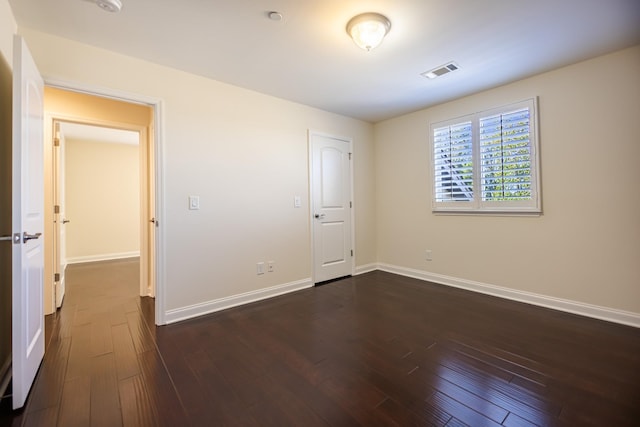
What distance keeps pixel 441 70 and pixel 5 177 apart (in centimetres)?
368

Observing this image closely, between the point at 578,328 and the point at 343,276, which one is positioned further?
the point at 343,276

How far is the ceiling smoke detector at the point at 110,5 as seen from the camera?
183 centimetres

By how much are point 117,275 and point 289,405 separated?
448 centimetres

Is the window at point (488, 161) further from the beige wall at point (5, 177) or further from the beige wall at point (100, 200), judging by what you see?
the beige wall at point (100, 200)

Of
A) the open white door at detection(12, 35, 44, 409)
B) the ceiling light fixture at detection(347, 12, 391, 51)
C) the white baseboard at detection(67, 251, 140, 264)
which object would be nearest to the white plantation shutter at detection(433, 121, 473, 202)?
the ceiling light fixture at detection(347, 12, 391, 51)

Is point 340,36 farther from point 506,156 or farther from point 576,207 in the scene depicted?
point 576,207

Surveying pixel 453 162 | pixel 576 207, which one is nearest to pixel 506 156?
pixel 453 162

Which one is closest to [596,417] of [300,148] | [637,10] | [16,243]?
[637,10]

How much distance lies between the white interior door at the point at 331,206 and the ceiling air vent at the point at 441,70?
1564mm

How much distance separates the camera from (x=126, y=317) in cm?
289

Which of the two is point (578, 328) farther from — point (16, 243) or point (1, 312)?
point (1, 312)

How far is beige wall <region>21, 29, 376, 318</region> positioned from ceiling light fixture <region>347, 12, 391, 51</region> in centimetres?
162

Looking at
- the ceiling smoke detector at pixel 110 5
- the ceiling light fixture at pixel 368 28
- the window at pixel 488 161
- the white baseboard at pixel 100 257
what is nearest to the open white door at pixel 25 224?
the ceiling smoke detector at pixel 110 5

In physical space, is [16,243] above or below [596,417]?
above
